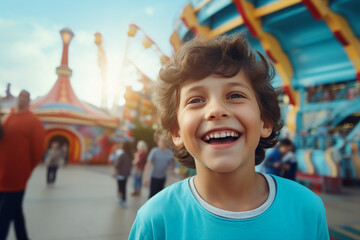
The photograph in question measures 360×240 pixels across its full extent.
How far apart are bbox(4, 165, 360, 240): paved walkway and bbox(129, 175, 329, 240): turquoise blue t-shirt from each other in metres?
2.89

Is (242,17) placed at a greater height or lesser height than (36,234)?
greater

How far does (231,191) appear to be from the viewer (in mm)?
940

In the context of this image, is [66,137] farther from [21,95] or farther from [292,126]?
[21,95]

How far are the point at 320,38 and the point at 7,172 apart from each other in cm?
830

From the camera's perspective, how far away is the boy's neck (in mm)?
925

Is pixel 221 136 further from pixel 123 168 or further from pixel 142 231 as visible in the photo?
pixel 123 168

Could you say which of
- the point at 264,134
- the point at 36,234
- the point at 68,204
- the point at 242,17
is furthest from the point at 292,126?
the point at 264,134

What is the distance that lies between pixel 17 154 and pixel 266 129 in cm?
244

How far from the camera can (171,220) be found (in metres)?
0.87

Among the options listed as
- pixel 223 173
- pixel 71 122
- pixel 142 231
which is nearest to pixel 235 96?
pixel 223 173

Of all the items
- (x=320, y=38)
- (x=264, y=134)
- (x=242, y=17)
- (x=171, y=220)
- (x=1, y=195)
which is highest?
(x=242, y=17)

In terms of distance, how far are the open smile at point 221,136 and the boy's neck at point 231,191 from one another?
131 millimetres

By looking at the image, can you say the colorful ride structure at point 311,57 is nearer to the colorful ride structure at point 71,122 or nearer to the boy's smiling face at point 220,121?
the boy's smiling face at point 220,121

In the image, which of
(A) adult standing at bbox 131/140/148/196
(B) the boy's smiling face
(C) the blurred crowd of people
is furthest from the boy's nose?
(A) adult standing at bbox 131/140/148/196
